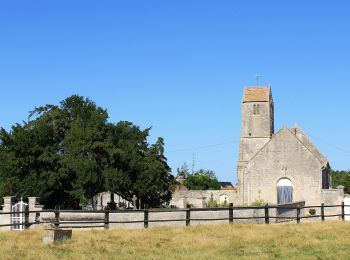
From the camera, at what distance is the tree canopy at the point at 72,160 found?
46812 millimetres

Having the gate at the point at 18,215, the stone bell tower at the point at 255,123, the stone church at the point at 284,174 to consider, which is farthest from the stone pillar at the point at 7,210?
the stone bell tower at the point at 255,123

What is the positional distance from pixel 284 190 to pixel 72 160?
25418mm

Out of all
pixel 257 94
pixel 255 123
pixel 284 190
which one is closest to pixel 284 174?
pixel 284 190

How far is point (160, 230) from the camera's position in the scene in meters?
26.3

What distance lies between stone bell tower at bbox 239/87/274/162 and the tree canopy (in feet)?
95.3

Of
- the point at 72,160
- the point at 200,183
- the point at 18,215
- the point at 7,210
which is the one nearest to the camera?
the point at 18,215

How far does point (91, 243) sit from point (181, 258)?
4222mm

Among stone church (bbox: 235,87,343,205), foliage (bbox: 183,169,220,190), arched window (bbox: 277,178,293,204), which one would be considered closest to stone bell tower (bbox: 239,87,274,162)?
stone church (bbox: 235,87,343,205)

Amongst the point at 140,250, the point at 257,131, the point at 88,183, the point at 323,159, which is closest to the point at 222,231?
the point at 140,250

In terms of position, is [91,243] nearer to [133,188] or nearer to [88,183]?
[88,183]

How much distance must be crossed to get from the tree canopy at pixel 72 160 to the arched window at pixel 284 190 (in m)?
16.0

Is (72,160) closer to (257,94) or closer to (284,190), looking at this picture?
(284,190)

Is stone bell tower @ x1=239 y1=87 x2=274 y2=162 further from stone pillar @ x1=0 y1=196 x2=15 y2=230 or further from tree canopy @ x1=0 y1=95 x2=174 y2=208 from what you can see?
stone pillar @ x1=0 y1=196 x2=15 y2=230

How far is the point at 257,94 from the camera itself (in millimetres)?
81812
